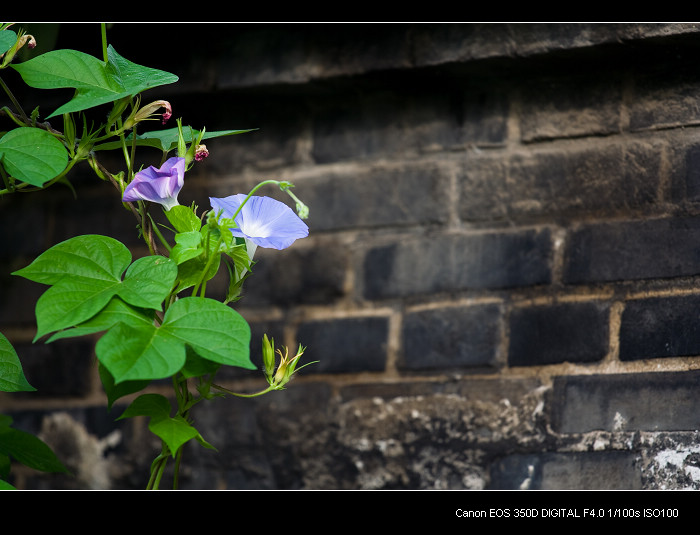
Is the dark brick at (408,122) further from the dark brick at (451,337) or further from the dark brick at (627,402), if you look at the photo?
the dark brick at (627,402)

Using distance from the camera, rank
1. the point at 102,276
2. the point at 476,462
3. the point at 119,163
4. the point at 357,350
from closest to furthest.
Answer: 1. the point at 102,276
2. the point at 476,462
3. the point at 357,350
4. the point at 119,163

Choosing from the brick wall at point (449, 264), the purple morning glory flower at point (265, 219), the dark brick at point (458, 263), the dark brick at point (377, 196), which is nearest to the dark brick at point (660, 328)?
the brick wall at point (449, 264)

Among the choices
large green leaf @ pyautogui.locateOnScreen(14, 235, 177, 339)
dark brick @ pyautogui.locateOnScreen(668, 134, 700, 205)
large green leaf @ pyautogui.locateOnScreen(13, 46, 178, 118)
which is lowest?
large green leaf @ pyautogui.locateOnScreen(14, 235, 177, 339)

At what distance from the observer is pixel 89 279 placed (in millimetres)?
712

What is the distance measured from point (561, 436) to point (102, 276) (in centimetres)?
95

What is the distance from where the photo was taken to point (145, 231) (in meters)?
0.75

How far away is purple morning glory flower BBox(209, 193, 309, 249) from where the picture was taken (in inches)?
30.6

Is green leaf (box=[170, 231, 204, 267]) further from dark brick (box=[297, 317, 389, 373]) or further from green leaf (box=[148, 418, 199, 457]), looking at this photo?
dark brick (box=[297, 317, 389, 373])

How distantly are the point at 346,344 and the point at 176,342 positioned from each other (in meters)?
0.94


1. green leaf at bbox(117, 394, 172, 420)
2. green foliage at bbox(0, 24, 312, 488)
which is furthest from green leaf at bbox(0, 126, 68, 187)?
green leaf at bbox(117, 394, 172, 420)

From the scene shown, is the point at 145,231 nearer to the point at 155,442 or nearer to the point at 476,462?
the point at 476,462

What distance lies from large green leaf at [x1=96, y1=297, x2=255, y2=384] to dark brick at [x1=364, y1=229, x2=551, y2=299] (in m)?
0.89

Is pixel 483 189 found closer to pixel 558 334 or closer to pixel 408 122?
pixel 408 122

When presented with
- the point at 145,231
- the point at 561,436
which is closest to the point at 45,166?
the point at 145,231
